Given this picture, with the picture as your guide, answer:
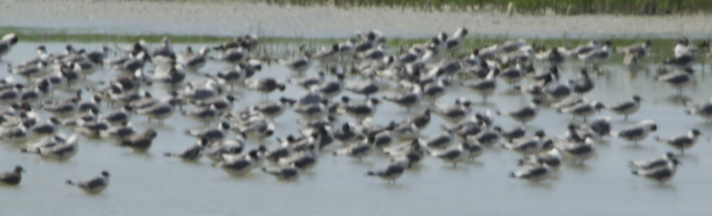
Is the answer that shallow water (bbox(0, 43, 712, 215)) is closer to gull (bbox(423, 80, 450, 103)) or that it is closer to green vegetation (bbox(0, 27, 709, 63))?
gull (bbox(423, 80, 450, 103))

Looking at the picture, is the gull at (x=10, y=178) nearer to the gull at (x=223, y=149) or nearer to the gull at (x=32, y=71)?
the gull at (x=223, y=149)

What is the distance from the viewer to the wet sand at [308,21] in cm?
2930

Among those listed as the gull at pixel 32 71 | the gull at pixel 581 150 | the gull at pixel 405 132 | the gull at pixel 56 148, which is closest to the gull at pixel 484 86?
the gull at pixel 405 132

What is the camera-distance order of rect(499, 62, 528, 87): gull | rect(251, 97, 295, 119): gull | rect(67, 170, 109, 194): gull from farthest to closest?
rect(499, 62, 528, 87): gull → rect(251, 97, 295, 119): gull → rect(67, 170, 109, 194): gull

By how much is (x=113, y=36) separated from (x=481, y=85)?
48.1ft

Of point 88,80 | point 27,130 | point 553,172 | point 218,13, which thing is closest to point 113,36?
point 218,13

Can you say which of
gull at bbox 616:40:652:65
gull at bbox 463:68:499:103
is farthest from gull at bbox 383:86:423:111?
gull at bbox 616:40:652:65

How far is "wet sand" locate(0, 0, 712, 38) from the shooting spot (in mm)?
29297

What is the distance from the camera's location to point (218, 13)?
35.0 m

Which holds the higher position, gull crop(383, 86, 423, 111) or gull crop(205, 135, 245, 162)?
gull crop(205, 135, 245, 162)

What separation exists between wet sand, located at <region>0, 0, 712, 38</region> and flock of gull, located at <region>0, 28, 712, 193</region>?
6.28 meters

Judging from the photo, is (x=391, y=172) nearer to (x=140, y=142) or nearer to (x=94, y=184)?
(x=94, y=184)

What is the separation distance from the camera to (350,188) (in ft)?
35.6

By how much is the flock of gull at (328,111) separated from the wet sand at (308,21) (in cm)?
628
